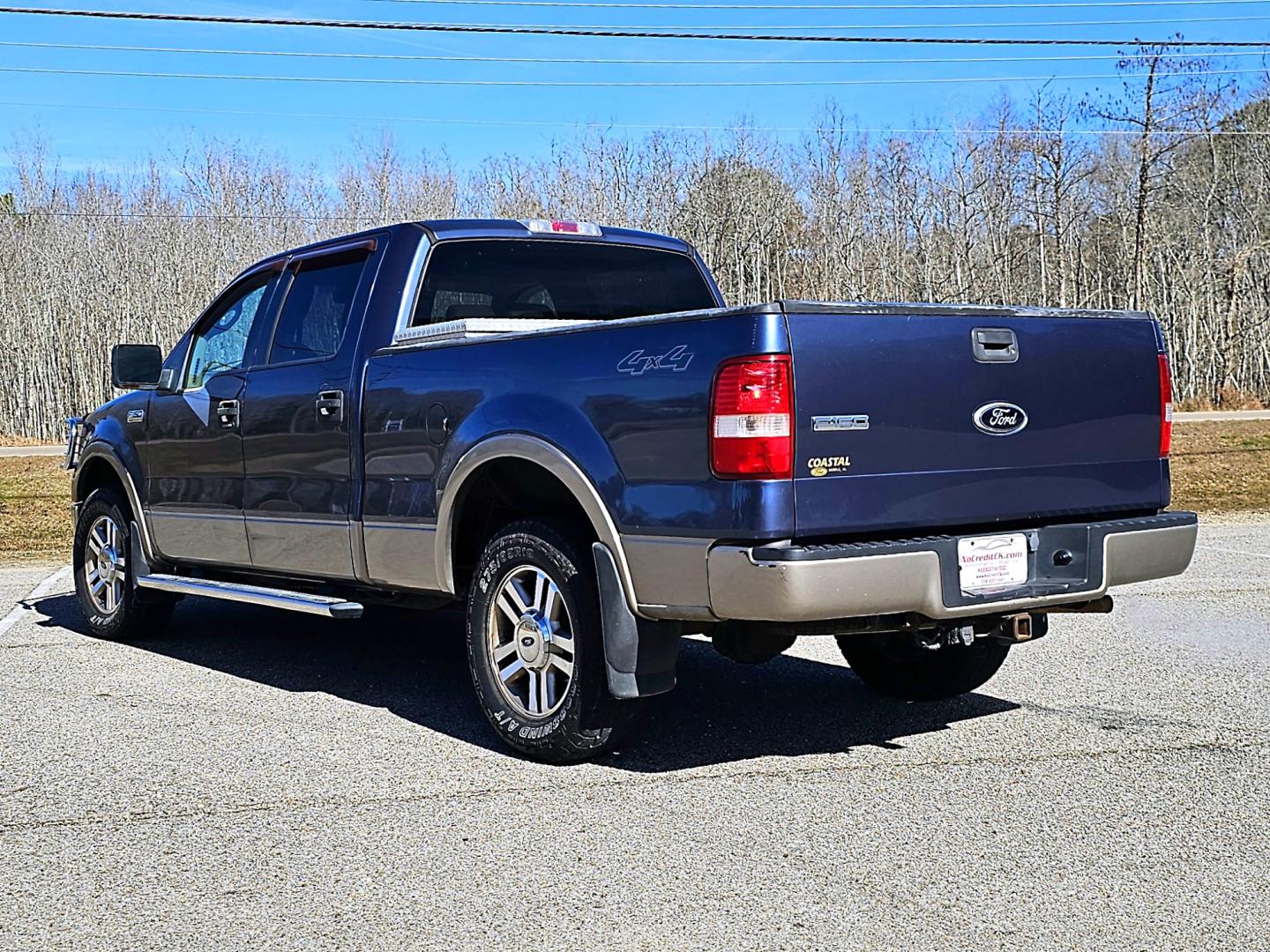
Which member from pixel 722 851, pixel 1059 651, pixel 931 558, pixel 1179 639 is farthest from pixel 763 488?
pixel 1179 639

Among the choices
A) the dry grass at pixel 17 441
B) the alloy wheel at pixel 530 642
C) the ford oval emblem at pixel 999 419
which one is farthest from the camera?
the dry grass at pixel 17 441

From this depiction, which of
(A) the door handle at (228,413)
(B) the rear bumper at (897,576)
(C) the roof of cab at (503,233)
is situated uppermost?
(C) the roof of cab at (503,233)

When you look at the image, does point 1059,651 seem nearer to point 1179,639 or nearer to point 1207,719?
point 1179,639

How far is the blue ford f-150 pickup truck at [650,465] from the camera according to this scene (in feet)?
15.4

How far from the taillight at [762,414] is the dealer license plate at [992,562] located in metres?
0.77

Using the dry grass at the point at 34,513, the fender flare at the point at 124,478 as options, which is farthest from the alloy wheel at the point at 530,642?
the dry grass at the point at 34,513

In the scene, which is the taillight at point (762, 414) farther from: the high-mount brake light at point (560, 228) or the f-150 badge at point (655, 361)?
the high-mount brake light at point (560, 228)

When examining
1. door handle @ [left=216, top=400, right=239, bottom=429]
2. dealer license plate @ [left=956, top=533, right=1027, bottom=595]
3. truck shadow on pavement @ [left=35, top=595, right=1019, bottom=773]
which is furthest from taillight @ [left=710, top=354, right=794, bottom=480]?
door handle @ [left=216, top=400, right=239, bottom=429]

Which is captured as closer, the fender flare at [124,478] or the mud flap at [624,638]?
the mud flap at [624,638]

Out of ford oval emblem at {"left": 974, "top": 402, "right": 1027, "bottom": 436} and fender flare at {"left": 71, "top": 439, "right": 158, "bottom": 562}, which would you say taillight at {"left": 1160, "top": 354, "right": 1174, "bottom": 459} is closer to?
ford oval emblem at {"left": 974, "top": 402, "right": 1027, "bottom": 436}

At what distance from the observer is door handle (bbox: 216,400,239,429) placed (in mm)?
7156

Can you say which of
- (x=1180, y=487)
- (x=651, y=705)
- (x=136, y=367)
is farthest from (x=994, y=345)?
(x=1180, y=487)

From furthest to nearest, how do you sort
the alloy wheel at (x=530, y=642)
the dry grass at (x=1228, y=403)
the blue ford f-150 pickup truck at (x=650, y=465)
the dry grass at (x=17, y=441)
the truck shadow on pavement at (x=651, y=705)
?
the dry grass at (x=1228, y=403) < the dry grass at (x=17, y=441) < the truck shadow on pavement at (x=651, y=705) < the alloy wheel at (x=530, y=642) < the blue ford f-150 pickup truck at (x=650, y=465)

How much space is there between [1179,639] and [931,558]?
11.9 ft
